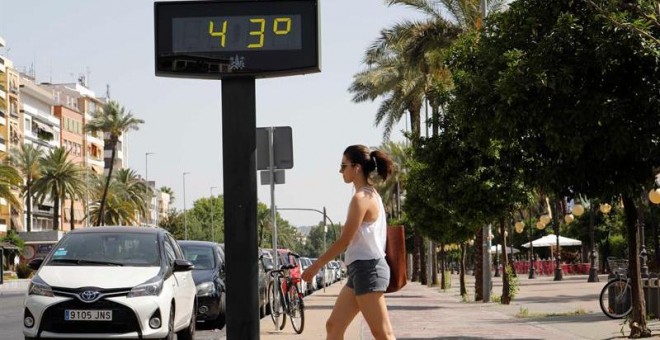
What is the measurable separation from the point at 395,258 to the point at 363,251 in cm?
40

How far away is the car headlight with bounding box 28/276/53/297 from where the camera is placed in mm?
13297

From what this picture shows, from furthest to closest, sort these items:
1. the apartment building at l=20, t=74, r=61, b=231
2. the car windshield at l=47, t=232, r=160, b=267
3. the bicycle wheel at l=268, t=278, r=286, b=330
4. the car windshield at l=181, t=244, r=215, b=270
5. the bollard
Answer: the apartment building at l=20, t=74, r=61, b=231, the car windshield at l=181, t=244, r=215, b=270, the bollard, the bicycle wheel at l=268, t=278, r=286, b=330, the car windshield at l=47, t=232, r=160, b=267

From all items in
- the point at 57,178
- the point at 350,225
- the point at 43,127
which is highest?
the point at 43,127

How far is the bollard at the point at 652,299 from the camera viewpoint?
19625mm

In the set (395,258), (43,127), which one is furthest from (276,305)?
(43,127)

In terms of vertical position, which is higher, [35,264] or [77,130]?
[77,130]

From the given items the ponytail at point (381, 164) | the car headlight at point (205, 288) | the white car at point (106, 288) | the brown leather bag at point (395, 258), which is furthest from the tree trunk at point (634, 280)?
the ponytail at point (381, 164)

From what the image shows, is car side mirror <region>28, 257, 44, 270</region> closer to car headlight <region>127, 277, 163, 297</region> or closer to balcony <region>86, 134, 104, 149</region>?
car headlight <region>127, 277, 163, 297</region>

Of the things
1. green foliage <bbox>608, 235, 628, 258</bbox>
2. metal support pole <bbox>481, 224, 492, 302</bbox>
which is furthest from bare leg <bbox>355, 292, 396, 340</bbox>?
green foliage <bbox>608, 235, 628, 258</bbox>

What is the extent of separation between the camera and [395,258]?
8.81 m

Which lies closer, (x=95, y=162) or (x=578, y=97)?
(x=578, y=97)

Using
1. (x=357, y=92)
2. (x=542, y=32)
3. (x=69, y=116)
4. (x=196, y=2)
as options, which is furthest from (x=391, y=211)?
(x=196, y=2)

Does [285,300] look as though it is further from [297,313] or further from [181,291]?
[181,291]

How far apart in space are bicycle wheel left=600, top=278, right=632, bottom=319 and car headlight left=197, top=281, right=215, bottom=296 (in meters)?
6.36
